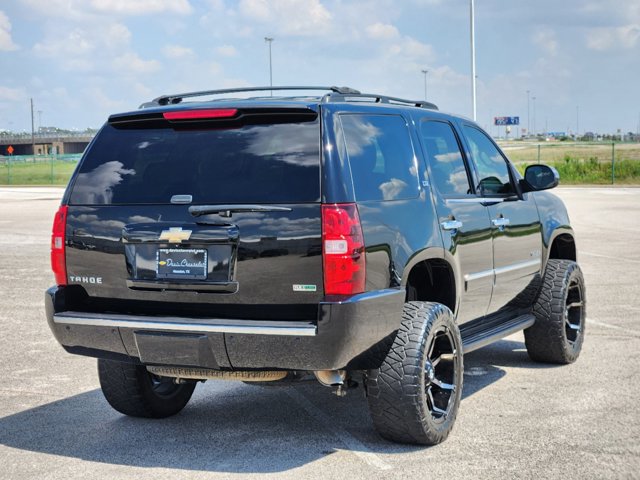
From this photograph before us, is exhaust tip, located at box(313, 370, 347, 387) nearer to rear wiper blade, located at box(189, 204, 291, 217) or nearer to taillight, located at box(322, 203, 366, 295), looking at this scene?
taillight, located at box(322, 203, 366, 295)

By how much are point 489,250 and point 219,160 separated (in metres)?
2.20

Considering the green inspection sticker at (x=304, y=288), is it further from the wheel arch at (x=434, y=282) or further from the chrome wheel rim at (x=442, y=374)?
the wheel arch at (x=434, y=282)

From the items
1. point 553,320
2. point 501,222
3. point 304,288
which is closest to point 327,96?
point 304,288

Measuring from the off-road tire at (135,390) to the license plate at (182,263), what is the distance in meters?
1.09

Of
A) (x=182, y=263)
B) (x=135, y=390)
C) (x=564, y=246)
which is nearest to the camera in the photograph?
(x=182, y=263)

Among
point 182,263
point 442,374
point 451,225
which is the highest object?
point 451,225

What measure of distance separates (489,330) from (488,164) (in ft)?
3.88

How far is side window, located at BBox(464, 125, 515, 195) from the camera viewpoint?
6.89 metres

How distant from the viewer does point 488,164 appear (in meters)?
7.10

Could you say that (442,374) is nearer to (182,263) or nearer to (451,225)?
(451,225)

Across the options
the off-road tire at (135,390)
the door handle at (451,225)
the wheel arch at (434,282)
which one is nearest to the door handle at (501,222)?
the door handle at (451,225)

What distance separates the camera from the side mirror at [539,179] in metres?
7.29

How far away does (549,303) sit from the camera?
25.1 ft

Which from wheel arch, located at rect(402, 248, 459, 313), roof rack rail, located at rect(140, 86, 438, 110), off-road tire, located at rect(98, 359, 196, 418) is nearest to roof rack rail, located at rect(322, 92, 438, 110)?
roof rack rail, located at rect(140, 86, 438, 110)
